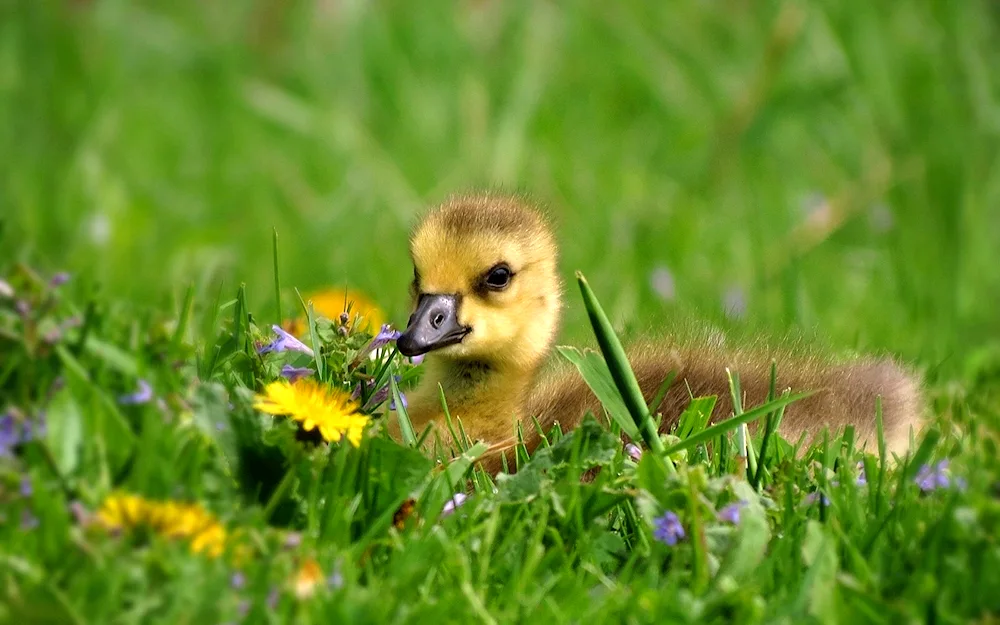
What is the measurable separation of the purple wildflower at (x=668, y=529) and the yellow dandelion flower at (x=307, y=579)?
526 millimetres

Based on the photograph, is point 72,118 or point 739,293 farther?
point 72,118

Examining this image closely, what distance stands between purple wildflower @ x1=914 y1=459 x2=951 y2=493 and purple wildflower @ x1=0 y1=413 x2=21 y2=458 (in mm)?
1380

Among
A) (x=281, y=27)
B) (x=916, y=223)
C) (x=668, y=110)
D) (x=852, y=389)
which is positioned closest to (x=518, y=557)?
(x=852, y=389)

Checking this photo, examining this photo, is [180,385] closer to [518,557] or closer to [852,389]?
[518,557]

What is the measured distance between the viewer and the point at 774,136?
6012 mm

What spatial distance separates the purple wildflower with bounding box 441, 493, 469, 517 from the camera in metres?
2.17

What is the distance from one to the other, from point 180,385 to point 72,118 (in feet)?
13.9

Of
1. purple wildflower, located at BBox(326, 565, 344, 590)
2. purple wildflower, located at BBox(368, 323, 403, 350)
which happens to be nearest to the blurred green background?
purple wildflower, located at BBox(368, 323, 403, 350)

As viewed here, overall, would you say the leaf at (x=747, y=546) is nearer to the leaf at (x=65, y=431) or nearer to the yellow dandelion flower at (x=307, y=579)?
the yellow dandelion flower at (x=307, y=579)

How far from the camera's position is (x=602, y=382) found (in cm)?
239

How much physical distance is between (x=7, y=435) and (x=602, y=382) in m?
0.99

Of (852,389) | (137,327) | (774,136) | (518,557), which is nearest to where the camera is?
(518,557)

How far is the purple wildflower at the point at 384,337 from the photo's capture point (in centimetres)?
261

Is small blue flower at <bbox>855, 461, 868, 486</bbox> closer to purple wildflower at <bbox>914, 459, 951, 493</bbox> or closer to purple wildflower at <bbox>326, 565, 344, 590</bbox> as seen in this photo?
purple wildflower at <bbox>914, 459, 951, 493</bbox>
